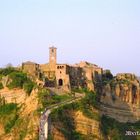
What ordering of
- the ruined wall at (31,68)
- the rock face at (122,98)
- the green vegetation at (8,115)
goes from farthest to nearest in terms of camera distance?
the rock face at (122,98) < the ruined wall at (31,68) < the green vegetation at (8,115)

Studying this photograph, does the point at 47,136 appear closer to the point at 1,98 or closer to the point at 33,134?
the point at 33,134

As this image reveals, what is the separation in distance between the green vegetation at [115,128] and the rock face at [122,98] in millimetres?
925

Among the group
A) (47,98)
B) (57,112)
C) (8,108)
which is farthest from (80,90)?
(8,108)

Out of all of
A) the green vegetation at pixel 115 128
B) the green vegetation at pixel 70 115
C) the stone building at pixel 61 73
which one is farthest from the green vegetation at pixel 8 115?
the green vegetation at pixel 115 128

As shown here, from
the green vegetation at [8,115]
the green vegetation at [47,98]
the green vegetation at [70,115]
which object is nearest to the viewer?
the green vegetation at [70,115]

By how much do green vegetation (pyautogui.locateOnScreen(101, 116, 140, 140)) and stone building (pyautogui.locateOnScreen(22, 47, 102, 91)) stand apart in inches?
143

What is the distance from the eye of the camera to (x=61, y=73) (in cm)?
8606

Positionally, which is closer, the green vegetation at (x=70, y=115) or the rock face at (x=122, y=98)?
the green vegetation at (x=70, y=115)

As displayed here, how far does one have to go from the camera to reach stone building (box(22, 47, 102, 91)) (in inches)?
3376

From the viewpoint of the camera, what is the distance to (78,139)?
267 ft

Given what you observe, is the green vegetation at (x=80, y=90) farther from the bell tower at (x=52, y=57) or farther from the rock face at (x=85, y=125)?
the rock face at (x=85, y=125)

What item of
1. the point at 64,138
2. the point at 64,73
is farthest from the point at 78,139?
the point at 64,73

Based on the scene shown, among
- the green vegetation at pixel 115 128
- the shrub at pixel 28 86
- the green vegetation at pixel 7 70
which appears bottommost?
the green vegetation at pixel 115 128

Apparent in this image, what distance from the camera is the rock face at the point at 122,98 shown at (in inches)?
3590
